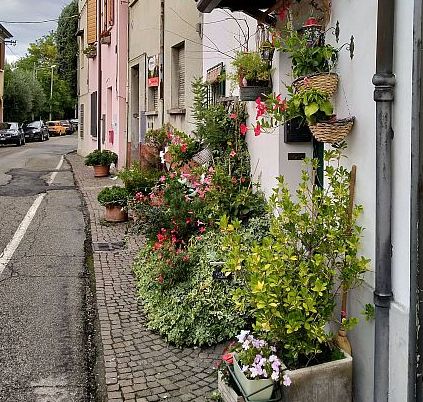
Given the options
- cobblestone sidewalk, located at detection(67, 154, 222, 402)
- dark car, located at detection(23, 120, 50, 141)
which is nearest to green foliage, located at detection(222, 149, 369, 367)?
cobblestone sidewalk, located at detection(67, 154, 222, 402)

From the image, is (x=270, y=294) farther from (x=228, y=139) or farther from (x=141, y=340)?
(x=228, y=139)

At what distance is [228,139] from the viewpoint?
7430mm

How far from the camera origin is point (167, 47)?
1229cm

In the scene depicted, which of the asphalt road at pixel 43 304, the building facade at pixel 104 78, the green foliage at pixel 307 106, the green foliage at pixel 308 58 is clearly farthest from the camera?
the building facade at pixel 104 78

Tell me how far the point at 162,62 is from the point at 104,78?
970 cm

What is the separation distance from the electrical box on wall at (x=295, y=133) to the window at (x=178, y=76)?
6.30 m

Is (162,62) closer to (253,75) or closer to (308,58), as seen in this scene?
(253,75)

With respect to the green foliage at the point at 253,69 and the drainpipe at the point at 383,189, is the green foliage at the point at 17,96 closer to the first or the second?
the green foliage at the point at 253,69

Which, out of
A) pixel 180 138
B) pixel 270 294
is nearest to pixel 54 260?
pixel 180 138

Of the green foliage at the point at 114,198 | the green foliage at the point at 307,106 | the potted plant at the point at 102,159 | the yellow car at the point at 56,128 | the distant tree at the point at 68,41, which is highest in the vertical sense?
the distant tree at the point at 68,41

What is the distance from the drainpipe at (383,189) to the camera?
3385mm

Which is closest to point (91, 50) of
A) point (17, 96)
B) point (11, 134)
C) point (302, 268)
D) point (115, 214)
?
point (115, 214)

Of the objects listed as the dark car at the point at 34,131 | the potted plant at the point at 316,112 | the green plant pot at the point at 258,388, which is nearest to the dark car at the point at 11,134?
the dark car at the point at 34,131

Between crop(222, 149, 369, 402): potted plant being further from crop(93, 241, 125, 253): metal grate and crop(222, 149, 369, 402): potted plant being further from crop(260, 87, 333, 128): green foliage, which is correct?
crop(93, 241, 125, 253): metal grate
